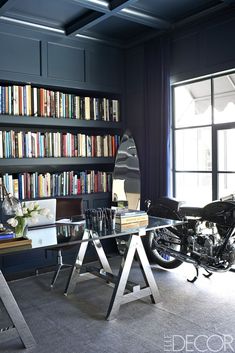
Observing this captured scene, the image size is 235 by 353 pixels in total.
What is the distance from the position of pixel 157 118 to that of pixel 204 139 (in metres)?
0.70

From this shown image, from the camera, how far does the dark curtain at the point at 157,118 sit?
15.1 ft

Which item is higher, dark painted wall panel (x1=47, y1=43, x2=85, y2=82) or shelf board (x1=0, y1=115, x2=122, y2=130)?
dark painted wall panel (x1=47, y1=43, x2=85, y2=82)

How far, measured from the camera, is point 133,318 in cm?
A: 297

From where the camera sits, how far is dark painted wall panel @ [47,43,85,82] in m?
4.41

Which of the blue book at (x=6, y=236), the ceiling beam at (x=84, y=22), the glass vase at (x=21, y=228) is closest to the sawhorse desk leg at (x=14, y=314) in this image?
the blue book at (x=6, y=236)

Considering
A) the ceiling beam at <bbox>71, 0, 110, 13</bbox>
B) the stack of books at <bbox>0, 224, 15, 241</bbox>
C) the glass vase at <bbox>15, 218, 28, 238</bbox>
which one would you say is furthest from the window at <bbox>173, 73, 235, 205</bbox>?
the stack of books at <bbox>0, 224, 15, 241</bbox>

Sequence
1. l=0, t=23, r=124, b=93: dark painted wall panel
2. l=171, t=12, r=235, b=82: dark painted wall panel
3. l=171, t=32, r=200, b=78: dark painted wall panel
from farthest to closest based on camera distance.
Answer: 1. l=171, t=32, r=200, b=78: dark painted wall panel
2. l=0, t=23, r=124, b=93: dark painted wall panel
3. l=171, t=12, r=235, b=82: dark painted wall panel

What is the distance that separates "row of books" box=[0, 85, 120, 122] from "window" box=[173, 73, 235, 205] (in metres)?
0.98

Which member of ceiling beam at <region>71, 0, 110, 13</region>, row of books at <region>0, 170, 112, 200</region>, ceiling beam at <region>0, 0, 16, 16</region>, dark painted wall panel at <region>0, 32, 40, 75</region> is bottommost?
row of books at <region>0, 170, 112, 200</region>

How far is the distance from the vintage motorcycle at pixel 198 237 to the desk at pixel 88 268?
505 mm

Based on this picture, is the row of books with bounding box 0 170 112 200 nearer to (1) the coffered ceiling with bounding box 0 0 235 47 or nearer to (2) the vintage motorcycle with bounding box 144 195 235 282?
(2) the vintage motorcycle with bounding box 144 195 235 282

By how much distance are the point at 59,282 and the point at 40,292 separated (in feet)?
1.08

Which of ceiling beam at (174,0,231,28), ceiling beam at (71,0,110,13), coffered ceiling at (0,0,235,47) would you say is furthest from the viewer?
ceiling beam at (174,0,231,28)

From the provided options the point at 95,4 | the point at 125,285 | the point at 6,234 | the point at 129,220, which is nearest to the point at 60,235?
the point at 6,234
